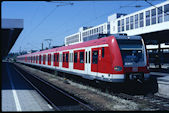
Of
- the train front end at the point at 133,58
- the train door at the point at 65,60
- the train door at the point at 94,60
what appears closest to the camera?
the train front end at the point at 133,58

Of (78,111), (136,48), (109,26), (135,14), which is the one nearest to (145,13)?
(135,14)

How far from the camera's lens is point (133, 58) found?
38.2 ft

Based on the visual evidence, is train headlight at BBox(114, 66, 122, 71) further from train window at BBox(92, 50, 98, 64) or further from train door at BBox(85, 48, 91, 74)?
train door at BBox(85, 48, 91, 74)

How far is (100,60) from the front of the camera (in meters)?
12.5

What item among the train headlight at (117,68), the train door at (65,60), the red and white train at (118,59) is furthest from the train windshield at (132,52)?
the train door at (65,60)

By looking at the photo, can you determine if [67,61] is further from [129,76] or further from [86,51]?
[129,76]

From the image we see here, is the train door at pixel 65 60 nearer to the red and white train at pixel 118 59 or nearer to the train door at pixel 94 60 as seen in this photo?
the red and white train at pixel 118 59

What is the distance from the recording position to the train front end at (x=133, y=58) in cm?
1136

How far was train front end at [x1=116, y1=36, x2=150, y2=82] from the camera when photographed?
11.4 metres

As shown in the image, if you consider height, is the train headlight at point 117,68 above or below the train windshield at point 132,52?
below

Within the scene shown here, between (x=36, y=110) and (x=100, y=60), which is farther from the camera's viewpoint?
(x=100, y=60)

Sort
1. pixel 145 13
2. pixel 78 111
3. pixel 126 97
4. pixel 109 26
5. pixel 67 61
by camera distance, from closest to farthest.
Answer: pixel 78 111 < pixel 126 97 < pixel 67 61 < pixel 145 13 < pixel 109 26

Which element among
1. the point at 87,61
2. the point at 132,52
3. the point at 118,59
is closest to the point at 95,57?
the point at 87,61

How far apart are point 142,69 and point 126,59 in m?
1.11
